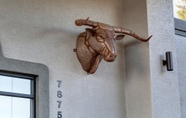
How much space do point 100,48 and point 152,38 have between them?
1172 millimetres

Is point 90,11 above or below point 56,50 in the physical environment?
above

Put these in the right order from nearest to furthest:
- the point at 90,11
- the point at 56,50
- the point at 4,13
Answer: the point at 4,13, the point at 56,50, the point at 90,11

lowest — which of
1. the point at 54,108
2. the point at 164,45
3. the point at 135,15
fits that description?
the point at 54,108

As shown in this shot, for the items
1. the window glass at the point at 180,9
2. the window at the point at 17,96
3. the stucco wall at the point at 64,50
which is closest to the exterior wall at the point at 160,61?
the stucco wall at the point at 64,50

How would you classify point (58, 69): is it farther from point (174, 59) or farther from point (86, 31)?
point (174, 59)

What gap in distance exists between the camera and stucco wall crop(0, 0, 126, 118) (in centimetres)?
628

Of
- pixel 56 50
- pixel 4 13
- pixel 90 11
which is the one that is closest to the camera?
pixel 4 13

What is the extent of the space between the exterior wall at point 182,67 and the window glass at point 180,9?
690 millimetres

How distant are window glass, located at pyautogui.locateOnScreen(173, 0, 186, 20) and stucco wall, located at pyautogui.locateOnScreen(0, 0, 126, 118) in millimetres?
1974

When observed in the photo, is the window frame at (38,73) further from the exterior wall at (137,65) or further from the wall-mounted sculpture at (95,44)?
the exterior wall at (137,65)

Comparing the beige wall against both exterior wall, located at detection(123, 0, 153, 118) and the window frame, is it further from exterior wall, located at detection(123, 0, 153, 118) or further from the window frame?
the window frame

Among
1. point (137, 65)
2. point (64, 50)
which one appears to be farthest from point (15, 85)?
point (137, 65)

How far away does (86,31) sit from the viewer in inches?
262

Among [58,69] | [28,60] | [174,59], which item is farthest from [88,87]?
[174,59]
